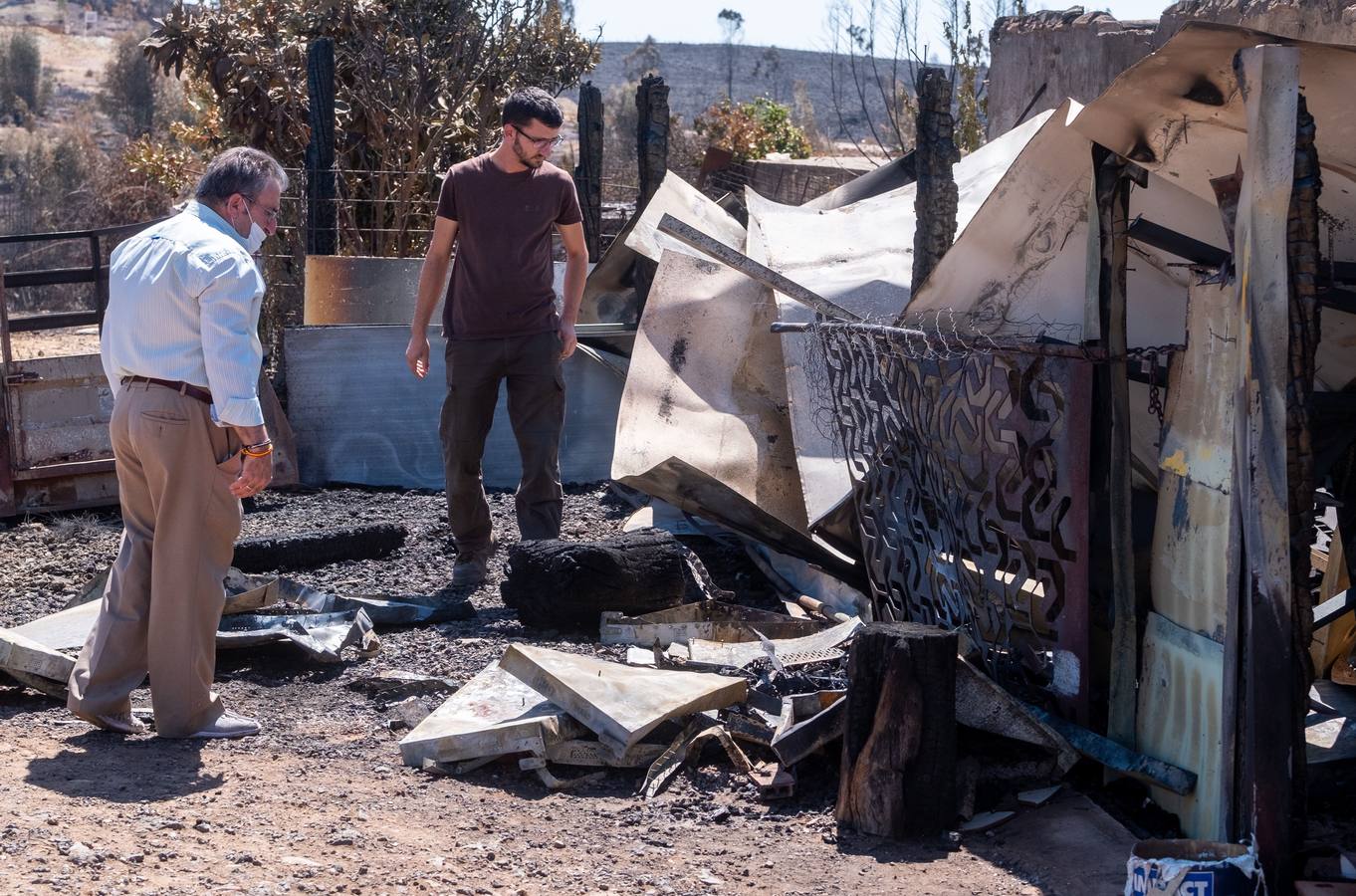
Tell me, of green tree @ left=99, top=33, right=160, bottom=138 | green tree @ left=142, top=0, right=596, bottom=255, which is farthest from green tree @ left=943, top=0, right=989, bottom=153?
green tree @ left=99, top=33, right=160, bottom=138

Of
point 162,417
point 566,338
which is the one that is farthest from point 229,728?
point 566,338

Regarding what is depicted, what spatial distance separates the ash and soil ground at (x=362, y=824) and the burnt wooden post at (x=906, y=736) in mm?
83

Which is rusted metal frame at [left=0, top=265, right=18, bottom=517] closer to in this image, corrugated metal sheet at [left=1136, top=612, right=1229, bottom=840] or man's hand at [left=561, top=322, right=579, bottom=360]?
man's hand at [left=561, top=322, right=579, bottom=360]

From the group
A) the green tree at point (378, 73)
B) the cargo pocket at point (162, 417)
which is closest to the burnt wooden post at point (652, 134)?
the green tree at point (378, 73)

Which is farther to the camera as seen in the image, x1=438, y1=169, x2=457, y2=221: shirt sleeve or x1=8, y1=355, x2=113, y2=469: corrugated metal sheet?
x1=8, y1=355, x2=113, y2=469: corrugated metal sheet

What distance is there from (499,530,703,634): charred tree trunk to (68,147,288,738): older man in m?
1.45

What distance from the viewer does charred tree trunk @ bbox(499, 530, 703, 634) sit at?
565cm

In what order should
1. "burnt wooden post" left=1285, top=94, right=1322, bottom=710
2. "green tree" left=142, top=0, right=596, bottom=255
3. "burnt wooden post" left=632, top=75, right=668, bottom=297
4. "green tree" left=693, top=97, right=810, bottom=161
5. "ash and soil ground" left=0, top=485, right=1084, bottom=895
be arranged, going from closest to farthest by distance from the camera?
"burnt wooden post" left=1285, top=94, right=1322, bottom=710 < "ash and soil ground" left=0, top=485, right=1084, bottom=895 < "burnt wooden post" left=632, top=75, right=668, bottom=297 < "green tree" left=142, top=0, right=596, bottom=255 < "green tree" left=693, top=97, right=810, bottom=161

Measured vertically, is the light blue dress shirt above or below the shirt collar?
below

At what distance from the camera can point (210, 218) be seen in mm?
4254

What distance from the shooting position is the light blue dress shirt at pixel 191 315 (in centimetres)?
407

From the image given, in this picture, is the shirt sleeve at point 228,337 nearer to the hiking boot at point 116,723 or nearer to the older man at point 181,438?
the older man at point 181,438

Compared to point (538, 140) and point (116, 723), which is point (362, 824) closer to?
point (116, 723)

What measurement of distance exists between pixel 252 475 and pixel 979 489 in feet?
7.28
